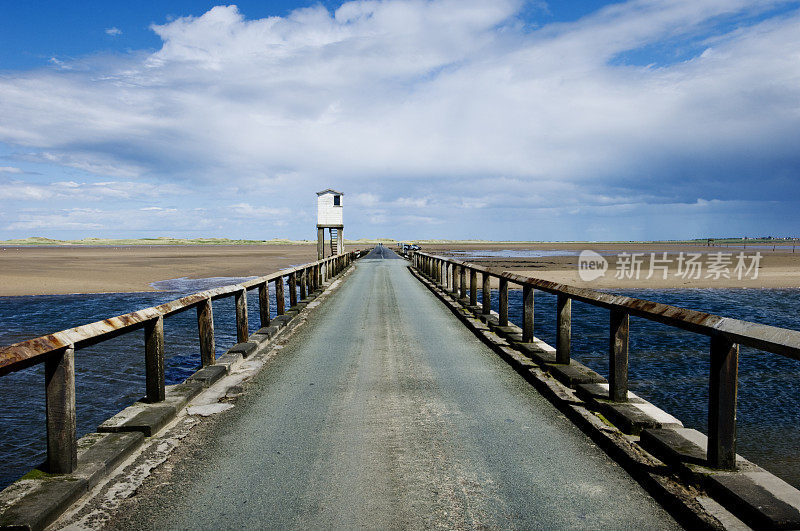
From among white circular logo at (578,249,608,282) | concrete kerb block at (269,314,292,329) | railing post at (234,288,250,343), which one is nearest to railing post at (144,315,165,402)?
railing post at (234,288,250,343)

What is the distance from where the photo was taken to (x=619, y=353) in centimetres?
463

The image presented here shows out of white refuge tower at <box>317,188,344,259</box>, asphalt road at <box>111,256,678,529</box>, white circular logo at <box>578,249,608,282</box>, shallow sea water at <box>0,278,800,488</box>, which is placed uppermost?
white refuge tower at <box>317,188,344,259</box>

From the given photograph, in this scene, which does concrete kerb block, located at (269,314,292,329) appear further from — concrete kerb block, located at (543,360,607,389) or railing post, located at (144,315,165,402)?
concrete kerb block, located at (543,360,607,389)

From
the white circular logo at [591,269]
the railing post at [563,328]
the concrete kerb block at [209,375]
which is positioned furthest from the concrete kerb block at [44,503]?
the white circular logo at [591,269]

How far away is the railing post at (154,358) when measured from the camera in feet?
16.0

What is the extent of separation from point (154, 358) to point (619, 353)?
433cm

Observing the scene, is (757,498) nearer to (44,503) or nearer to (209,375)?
(44,503)

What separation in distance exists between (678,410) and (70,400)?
23.0 ft

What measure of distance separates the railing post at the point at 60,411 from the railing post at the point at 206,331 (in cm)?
298

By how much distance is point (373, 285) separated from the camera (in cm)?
1994

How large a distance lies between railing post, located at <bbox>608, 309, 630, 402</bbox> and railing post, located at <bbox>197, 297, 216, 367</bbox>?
4.64 meters

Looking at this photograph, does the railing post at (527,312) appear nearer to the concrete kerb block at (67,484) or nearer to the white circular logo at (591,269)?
the concrete kerb block at (67,484)

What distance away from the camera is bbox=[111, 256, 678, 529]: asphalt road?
3.12 m

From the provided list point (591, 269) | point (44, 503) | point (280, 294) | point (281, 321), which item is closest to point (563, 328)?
point (44, 503)
